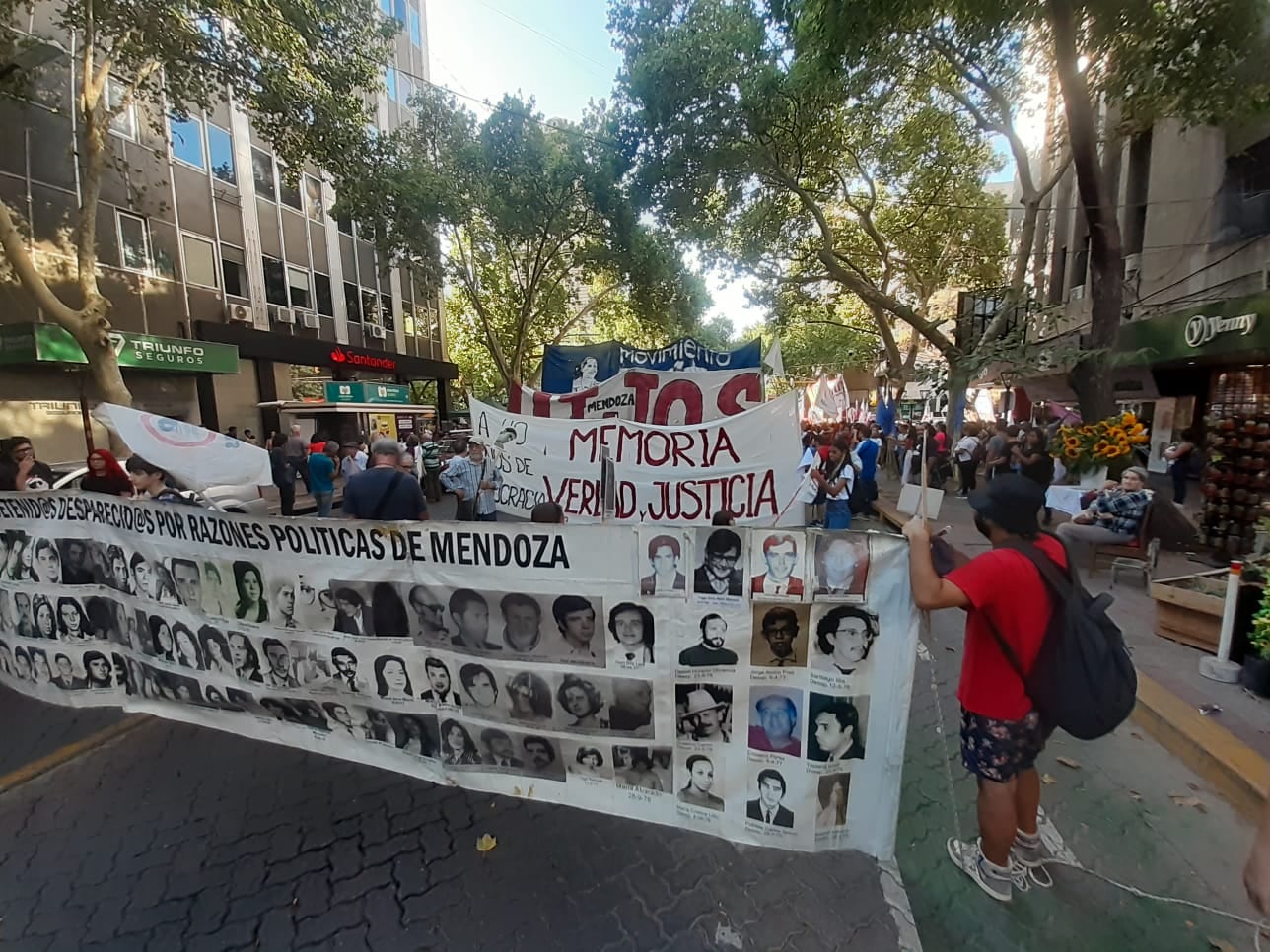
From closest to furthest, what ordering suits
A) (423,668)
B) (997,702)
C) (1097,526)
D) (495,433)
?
(997,702) < (423,668) < (495,433) < (1097,526)

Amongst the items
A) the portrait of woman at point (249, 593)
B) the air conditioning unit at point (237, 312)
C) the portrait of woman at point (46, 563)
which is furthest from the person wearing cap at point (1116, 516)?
the air conditioning unit at point (237, 312)

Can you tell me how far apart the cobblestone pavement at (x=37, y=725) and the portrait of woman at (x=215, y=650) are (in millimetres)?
1570

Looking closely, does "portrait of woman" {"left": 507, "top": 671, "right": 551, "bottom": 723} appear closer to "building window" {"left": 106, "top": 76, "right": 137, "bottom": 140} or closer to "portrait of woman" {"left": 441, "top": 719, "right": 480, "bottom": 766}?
"portrait of woman" {"left": 441, "top": 719, "right": 480, "bottom": 766}

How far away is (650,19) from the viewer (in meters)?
13.3

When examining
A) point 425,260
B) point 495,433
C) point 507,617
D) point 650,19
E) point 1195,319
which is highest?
point 650,19

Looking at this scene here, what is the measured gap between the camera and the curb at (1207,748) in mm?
3088

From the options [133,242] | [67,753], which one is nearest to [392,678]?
[67,753]

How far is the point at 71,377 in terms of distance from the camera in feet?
49.0

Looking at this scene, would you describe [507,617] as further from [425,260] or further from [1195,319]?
[425,260]

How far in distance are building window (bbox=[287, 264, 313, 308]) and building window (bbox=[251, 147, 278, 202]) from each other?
2.33m

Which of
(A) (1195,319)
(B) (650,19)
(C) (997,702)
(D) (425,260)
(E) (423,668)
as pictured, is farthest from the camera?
(D) (425,260)

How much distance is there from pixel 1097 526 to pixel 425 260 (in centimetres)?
1877

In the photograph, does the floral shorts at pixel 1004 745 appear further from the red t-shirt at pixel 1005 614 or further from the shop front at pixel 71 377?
the shop front at pixel 71 377

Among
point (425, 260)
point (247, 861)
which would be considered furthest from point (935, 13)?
point (425, 260)
